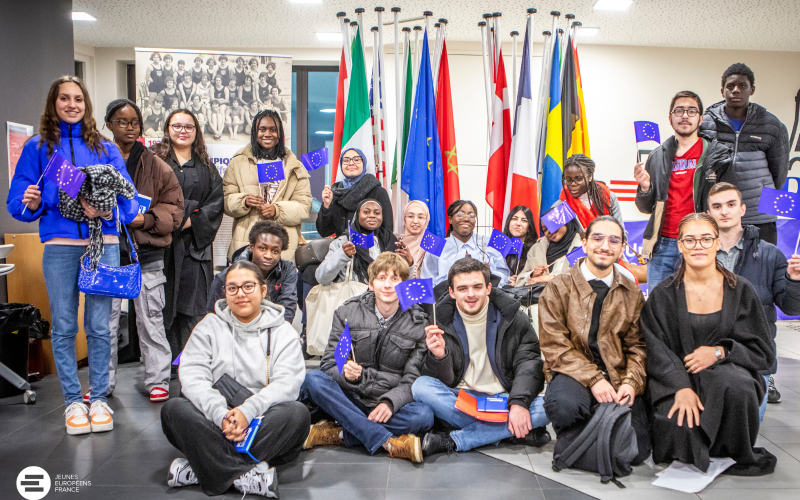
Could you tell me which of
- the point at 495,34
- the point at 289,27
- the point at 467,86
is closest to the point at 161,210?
the point at 495,34

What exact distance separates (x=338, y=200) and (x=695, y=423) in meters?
2.54

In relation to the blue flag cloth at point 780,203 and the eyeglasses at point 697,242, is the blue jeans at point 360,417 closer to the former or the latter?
the eyeglasses at point 697,242

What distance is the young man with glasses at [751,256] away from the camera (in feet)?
10.1

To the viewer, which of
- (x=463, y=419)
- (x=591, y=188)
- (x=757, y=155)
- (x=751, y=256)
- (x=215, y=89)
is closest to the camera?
(x=463, y=419)

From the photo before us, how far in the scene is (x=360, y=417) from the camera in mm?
2824

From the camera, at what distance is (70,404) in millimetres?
3111

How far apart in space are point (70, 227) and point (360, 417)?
174 cm

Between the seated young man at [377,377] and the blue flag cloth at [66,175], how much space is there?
55.0 inches

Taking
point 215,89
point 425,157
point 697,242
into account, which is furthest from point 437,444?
point 215,89

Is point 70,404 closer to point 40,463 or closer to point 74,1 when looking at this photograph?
point 40,463

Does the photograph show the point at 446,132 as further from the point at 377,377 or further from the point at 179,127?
the point at 377,377

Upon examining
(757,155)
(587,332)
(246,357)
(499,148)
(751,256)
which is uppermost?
(499,148)

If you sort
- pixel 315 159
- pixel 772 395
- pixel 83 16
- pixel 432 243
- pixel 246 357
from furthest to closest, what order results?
1. pixel 83 16
2. pixel 315 159
3. pixel 772 395
4. pixel 432 243
5. pixel 246 357

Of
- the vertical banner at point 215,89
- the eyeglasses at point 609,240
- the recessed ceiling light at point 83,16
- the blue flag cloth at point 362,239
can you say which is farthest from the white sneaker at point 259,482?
the recessed ceiling light at point 83,16
